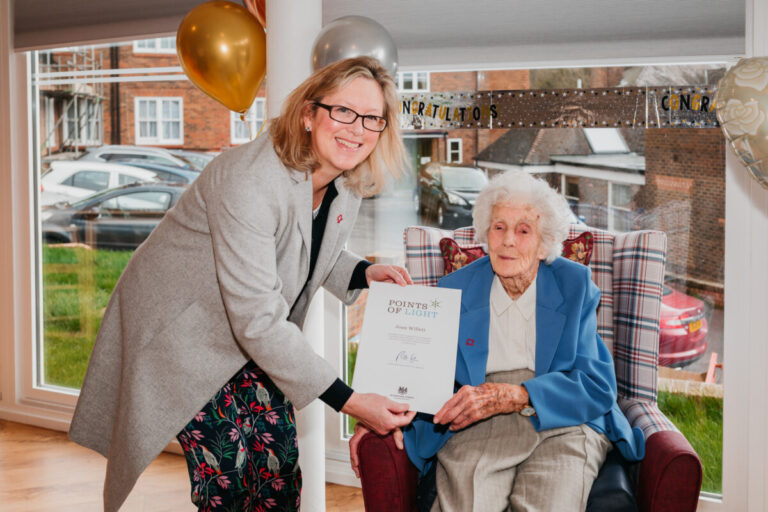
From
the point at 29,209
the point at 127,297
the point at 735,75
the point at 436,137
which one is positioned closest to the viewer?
the point at 127,297

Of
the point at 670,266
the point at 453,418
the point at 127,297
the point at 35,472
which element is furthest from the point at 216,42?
the point at 35,472

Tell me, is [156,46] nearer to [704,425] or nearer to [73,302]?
[73,302]

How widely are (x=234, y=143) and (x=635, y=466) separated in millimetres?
2351

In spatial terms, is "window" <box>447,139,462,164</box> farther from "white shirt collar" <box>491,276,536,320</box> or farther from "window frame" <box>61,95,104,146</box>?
"window frame" <box>61,95,104,146</box>

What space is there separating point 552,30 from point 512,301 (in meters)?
1.18

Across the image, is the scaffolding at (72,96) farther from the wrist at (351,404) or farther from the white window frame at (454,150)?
the wrist at (351,404)

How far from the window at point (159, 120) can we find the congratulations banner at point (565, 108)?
123cm

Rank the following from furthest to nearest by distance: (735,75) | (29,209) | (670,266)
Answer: (29,209)
(670,266)
(735,75)

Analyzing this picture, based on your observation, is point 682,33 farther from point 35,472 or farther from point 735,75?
point 35,472

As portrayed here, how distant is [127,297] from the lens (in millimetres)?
Answer: 1733

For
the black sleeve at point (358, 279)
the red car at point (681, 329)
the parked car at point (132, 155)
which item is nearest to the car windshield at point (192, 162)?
the parked car at point (132, 155)

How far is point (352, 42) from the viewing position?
2.22m

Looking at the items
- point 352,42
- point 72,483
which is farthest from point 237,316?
point 72,483

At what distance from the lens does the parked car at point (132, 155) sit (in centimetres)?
353
